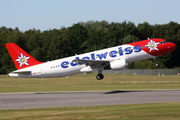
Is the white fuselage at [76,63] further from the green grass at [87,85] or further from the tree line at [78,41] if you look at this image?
the tree line at [78,41]

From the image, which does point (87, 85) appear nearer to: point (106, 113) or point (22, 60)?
point (22, 60)

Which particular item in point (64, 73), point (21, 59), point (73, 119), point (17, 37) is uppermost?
point (17, 37)

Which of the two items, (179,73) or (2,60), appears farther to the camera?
(2,60)

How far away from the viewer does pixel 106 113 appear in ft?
84.5

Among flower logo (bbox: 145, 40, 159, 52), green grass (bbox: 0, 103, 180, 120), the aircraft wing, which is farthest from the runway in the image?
flower logo (bbox: 145, 40, 159, 52)

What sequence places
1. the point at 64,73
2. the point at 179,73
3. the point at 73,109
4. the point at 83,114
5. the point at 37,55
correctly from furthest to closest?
1. the point at 37,55
2. the point at 179,73
3. the point at 64,73
4. the point at 73,109
5. the point at 83,114

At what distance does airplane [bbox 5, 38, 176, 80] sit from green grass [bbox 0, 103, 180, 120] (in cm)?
1520

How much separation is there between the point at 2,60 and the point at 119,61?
106m

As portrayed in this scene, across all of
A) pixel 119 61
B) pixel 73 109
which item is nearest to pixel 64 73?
pixel 119 61

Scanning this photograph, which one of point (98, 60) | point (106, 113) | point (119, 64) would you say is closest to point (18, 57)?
point (98, 60)

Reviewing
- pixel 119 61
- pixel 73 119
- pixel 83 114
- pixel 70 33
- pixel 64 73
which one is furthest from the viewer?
pixel 70 33

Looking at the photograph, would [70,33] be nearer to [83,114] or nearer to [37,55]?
[37,55]

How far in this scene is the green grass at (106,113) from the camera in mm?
23984

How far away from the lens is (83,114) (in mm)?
25625
